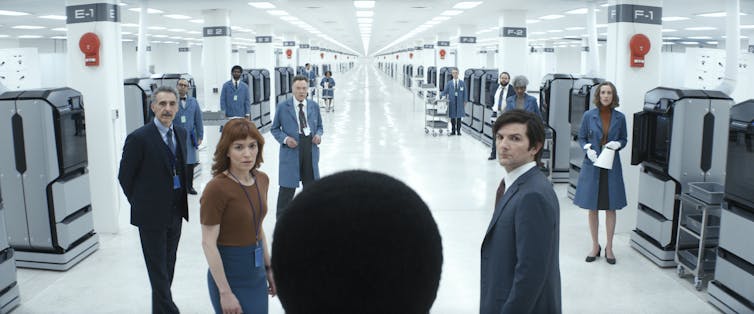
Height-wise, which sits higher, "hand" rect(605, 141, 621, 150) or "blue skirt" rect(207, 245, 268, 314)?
"hand" rect(605, 141, 621, 150)

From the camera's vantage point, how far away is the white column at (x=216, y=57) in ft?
41.4

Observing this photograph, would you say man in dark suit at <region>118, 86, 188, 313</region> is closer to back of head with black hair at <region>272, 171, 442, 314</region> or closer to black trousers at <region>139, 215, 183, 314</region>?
black trousers at <region>139, 215, 183, 314</region>

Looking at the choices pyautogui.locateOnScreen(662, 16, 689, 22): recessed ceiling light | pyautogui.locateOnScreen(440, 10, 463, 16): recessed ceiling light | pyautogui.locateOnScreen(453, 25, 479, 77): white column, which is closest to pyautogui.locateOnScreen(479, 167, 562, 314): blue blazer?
pyautogui.locateOnScreen(440, 10, 463, 16): recessed ceiling light

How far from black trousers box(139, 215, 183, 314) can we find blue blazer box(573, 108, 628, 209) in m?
3.64

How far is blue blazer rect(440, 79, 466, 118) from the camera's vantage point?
13.8 m

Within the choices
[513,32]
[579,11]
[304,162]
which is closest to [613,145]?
[304,162]

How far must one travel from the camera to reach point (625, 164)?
6695mm

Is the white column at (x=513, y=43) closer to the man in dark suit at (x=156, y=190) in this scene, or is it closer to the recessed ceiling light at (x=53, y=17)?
the man in dark suit at (x=156, y=190)

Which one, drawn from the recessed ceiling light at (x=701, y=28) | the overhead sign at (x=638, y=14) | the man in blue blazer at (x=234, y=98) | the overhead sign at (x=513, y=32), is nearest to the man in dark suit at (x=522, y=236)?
the overhead sign at (x=638, y=14)

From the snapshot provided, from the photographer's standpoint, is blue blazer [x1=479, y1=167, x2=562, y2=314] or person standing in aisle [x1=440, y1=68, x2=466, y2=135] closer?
Result: blue blazer [x1=479, y1=167, x2=562, y2=314]

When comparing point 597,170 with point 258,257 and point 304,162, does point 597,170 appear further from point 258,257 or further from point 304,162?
point 258,257

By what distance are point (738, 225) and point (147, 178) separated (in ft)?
13.4

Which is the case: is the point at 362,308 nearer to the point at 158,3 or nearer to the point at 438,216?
the point at 438,216

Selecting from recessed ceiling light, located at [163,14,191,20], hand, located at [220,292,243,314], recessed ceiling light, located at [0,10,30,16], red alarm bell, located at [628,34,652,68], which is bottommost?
hand, located at [220,292,243,314]
